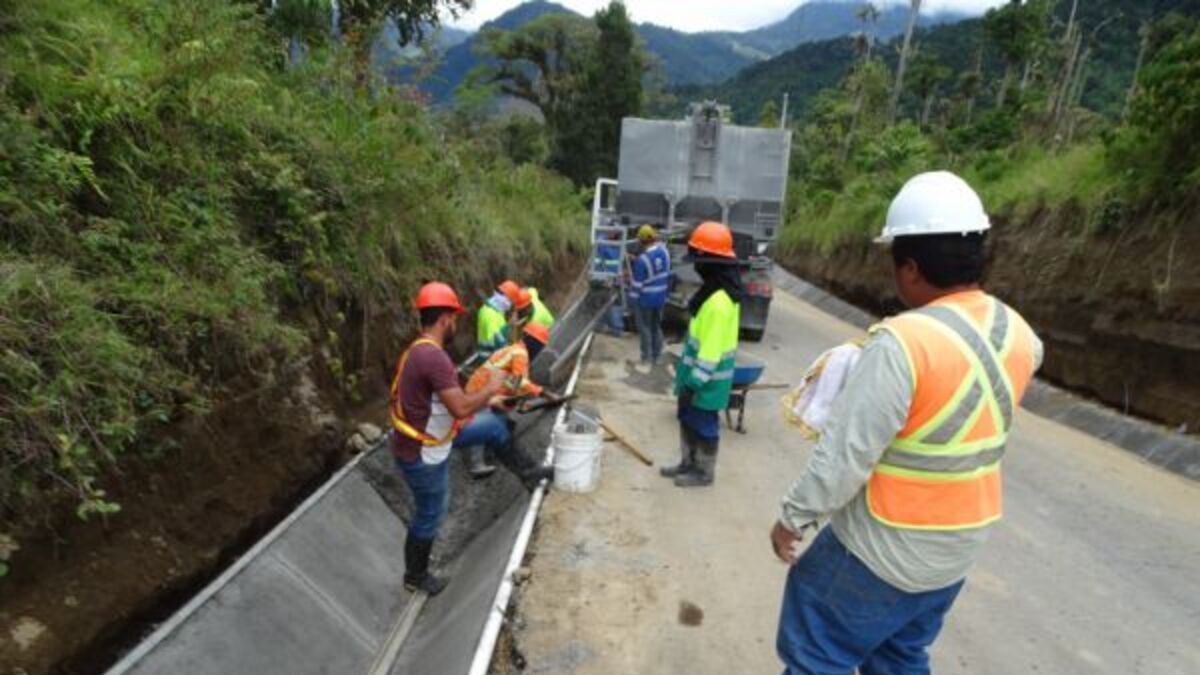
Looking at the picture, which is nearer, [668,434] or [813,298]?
[668,434]

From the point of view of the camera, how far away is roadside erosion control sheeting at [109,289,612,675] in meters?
3.34

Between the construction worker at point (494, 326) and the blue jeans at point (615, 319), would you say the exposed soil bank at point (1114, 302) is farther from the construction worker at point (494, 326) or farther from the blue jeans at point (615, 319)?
the construction worker at point (494, 326)

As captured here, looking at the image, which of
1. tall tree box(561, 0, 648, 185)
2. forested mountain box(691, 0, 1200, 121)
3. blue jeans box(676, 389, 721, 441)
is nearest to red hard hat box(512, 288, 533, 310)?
blue jeans box(676, 389, 721, 441)

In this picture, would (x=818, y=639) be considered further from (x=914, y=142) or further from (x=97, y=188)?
(x=914, y=142)

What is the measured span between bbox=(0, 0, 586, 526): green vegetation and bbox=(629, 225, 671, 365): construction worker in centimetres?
312

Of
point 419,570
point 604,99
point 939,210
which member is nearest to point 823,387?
point 939,210

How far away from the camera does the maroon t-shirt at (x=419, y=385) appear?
3.92 metres

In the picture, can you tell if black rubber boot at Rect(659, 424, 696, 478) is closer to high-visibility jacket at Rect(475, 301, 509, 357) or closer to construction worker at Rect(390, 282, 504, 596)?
construction worker at Rect(390, 282, 504, 596)

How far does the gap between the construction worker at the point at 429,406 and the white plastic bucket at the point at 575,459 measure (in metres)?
0.95

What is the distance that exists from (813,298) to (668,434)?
14590 mm

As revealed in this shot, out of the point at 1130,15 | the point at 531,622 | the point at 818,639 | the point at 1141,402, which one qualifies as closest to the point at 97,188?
the point at 531,622

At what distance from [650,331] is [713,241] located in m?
4.25

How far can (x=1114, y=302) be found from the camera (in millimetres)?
7895

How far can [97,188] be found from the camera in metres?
3.63
